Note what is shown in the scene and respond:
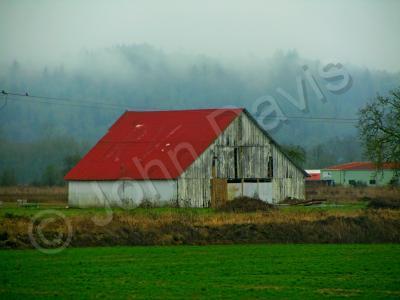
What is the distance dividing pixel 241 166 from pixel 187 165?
5517 mm

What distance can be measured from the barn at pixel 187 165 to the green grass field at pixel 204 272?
26.7 m

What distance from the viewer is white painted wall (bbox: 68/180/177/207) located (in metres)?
60.8

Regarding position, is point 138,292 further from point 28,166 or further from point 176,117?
point 28,166

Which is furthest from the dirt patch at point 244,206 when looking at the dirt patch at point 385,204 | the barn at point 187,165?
the dirt patch at point 385,204

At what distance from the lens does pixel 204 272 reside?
2612 centimetres

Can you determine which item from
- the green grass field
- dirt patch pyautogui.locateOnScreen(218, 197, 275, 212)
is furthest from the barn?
the green grass field

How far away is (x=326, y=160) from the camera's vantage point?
193 metres

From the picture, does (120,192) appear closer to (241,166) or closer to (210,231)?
(241,166)

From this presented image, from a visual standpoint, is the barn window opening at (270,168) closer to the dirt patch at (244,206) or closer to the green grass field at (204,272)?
the dirt patch at (244,206)

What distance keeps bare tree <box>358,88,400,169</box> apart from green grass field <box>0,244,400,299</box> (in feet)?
109

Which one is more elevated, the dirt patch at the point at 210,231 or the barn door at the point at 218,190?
the barn door at the point at 218,190

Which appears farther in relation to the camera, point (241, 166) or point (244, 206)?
point (241, 166)

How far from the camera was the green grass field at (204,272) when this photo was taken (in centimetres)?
2183

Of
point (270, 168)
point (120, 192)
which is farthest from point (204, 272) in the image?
point (270, 168)
